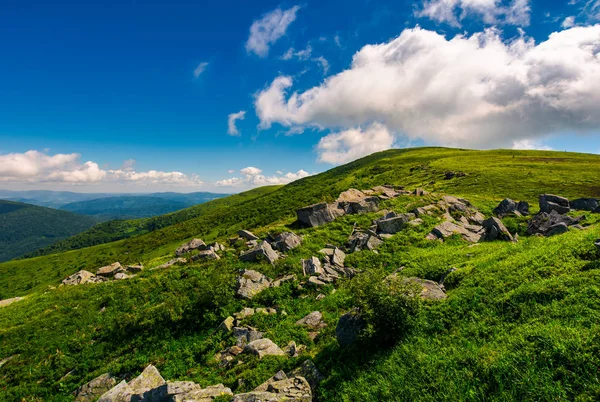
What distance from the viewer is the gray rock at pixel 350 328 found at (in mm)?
13180

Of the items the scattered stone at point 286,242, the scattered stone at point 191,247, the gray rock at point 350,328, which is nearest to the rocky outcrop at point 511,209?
the scattered stone at point 286,242

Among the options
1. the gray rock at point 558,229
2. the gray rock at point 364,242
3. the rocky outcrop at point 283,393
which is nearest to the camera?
the rocky outcrop at point 283,393

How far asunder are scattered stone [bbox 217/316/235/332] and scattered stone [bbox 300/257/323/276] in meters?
7.79

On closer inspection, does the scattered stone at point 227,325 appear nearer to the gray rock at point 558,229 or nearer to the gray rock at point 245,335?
the gray rock at point 245,335

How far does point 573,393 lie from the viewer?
7.35 metres

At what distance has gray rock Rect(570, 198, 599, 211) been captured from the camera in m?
36.9

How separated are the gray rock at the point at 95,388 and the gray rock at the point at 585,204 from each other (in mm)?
54883

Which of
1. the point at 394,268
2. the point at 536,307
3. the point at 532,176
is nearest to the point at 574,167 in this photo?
the point at 532,176

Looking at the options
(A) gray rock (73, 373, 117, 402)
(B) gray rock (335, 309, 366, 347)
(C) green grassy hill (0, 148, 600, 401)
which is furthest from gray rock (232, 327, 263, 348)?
(A) gray rock (73, 373, 117, 402)

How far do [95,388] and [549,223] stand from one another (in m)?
41.7

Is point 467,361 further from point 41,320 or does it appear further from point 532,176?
point 532,176

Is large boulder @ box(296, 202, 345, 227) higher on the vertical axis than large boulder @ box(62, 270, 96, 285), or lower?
higher

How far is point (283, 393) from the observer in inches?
425

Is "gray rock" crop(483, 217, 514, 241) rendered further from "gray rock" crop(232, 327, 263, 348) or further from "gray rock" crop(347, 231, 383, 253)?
"gray rock" crop(232, 327, 263, 348)
